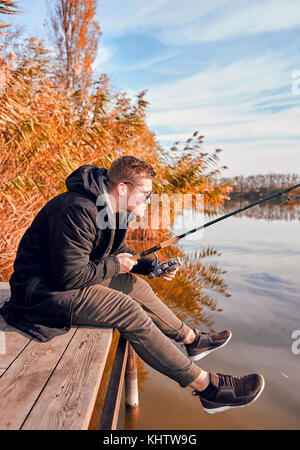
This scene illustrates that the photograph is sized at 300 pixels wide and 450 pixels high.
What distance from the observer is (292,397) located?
2.31m

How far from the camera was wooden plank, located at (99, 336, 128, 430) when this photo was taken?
1494 millimetres

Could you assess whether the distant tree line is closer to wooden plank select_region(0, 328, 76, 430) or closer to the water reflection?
the water reflection

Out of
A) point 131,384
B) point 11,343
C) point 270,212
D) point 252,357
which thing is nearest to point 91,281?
point 11,343

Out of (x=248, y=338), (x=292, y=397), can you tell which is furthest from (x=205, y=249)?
(x=292, y=397)

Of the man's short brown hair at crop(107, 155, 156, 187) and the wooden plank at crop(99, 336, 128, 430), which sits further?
the man's short brown hair at crop(107, 155, 156, 187)

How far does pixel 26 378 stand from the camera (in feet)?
4.85

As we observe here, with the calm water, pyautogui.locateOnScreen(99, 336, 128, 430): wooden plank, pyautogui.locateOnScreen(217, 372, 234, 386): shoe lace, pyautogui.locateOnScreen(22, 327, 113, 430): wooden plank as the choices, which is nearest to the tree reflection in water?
the calm water

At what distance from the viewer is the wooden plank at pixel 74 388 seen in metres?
1.21

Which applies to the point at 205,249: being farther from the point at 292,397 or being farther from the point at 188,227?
the point at 292,397

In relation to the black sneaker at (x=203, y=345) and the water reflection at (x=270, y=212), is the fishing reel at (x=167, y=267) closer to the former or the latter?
the black sneaker at (x=203, y=345)

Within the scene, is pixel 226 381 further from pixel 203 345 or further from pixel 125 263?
pixel 125 263

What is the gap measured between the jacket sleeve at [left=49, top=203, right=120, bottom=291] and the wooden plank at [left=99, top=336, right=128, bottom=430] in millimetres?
447

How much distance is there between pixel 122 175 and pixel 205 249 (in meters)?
5.49

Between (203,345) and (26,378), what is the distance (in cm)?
119
